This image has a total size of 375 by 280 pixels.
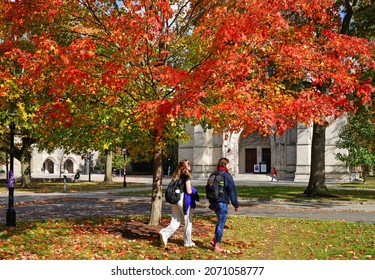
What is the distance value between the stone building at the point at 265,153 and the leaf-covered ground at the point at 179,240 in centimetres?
2747

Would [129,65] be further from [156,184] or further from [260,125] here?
[260,125]

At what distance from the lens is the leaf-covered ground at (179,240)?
8195 millimetres

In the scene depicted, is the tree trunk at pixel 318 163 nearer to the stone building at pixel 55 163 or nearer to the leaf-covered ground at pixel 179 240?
the leaf-covered ground at pixel 179 240

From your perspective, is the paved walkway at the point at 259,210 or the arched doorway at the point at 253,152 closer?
the paved walkway at the point at 259,210

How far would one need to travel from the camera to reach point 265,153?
4825 centimetres

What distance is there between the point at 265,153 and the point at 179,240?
39.9m

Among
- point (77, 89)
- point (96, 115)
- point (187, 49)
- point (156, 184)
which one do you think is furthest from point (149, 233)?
point (187, 49)

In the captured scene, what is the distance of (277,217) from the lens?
14.4m

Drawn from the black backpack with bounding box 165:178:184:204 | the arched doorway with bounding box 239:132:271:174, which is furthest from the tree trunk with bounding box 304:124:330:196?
the arched doorway with bounding box 239:132:271:174

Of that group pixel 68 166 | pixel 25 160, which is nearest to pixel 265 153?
pixel 25 160

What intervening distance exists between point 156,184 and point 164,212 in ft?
14.8

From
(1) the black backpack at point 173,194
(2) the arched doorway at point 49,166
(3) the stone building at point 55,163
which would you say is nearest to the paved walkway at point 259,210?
(1) the black backpack at point 173,194

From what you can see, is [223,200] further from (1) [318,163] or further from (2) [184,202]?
(1) [318,163]

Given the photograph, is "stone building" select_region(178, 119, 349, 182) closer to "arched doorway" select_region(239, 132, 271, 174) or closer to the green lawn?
"arched doorway" select_region(239, 132, 271, 174)
